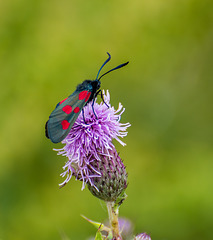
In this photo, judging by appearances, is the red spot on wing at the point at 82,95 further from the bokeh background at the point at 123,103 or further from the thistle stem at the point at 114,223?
the bokeh background at the point at 123,103

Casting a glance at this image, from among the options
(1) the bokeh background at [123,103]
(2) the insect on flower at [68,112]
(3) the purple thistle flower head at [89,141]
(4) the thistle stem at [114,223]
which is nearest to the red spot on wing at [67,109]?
(2) the insect on flower at [68,112]

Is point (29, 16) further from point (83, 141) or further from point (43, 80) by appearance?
point (83, 141)

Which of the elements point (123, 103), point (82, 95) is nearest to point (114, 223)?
point (82, 95)

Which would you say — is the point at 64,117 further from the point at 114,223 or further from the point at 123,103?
the point at 123,103

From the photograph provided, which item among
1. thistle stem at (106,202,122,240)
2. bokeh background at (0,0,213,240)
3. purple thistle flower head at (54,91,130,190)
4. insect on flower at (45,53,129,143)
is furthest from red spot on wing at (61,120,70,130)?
bokeh background at (0,0,213,240)

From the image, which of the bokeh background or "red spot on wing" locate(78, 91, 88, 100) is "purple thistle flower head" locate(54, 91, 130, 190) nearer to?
"red spot on wing" locate(78, 91, 88, 100)

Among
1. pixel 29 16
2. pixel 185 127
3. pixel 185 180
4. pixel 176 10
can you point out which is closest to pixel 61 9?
pixel 29 16
